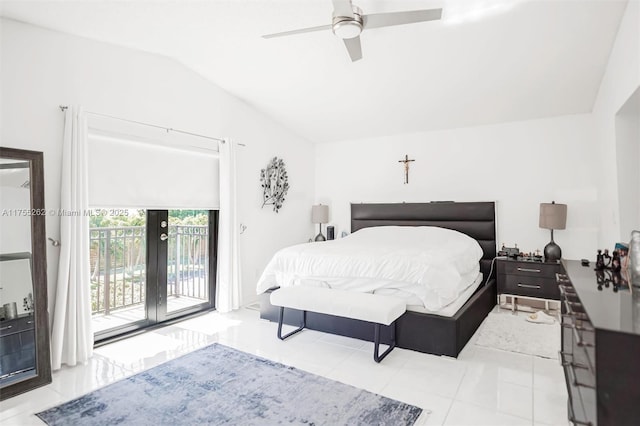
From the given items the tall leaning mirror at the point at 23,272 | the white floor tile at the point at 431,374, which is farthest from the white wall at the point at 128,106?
the white floor tile at the point at 431,374

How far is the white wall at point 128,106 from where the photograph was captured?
8.97ft

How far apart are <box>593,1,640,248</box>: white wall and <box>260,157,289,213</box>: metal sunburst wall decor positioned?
3913mm

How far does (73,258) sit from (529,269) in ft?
15.5

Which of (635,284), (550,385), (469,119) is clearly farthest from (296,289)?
(469,119)

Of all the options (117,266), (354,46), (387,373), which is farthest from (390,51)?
(117,266)

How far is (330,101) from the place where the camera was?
4594mm

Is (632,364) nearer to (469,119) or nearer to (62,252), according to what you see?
(62,252)

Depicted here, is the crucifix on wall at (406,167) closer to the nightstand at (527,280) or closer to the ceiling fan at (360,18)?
the nightstand at (527,280)

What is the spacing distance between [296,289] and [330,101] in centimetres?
255

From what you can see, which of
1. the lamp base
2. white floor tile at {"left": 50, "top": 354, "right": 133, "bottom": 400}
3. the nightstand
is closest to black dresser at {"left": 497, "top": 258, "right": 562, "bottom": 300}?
the nightstand

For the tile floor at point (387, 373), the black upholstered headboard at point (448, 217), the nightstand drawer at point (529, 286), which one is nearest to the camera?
the tile floor at point (387, 373)

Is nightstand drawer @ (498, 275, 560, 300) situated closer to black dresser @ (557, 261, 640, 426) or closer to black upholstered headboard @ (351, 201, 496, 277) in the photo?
black upholstered headboard @ (351, 201, 496, 277)

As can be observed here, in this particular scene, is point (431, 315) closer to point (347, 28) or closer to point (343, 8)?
point (347, 28)

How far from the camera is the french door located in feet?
12.0
